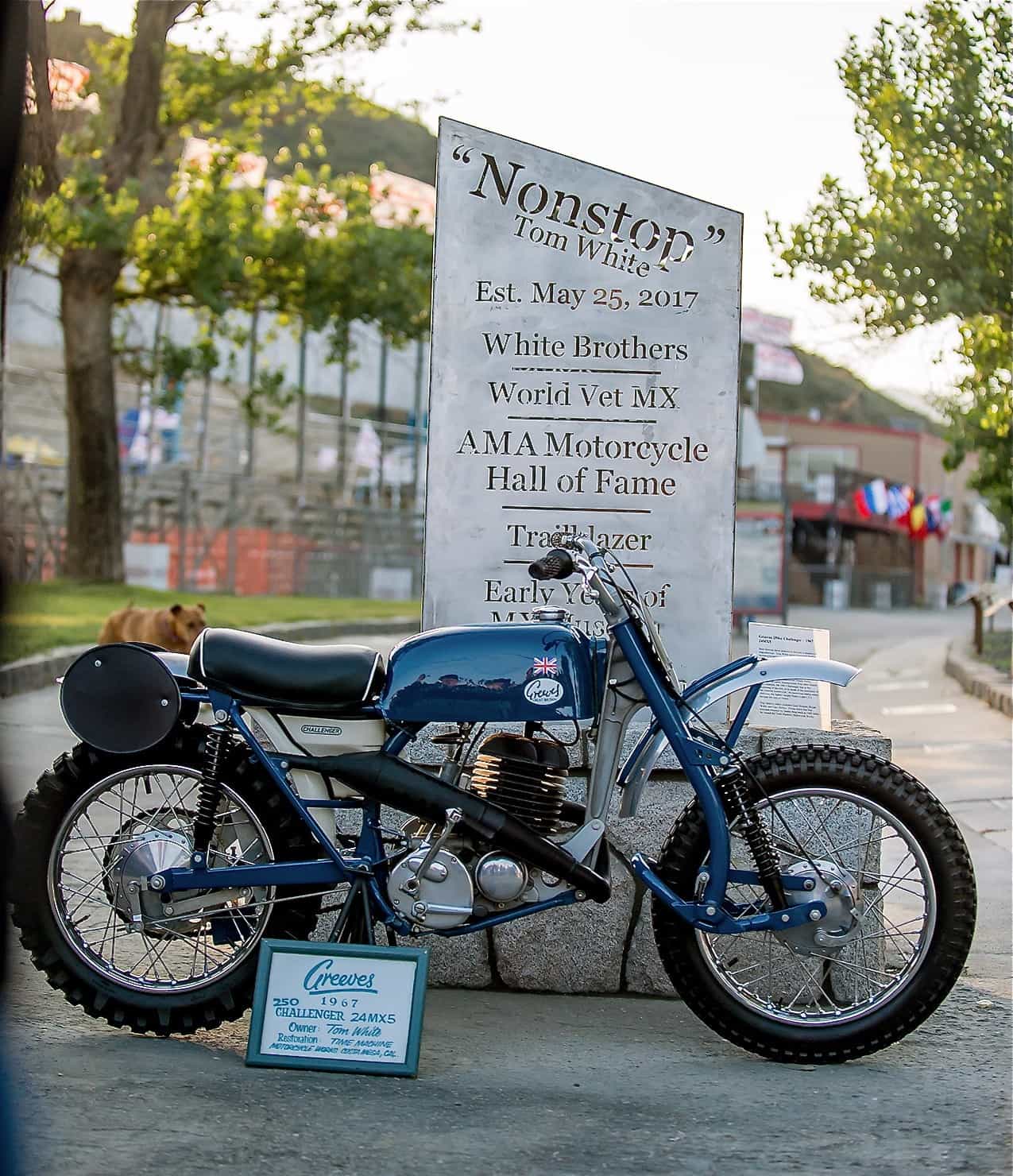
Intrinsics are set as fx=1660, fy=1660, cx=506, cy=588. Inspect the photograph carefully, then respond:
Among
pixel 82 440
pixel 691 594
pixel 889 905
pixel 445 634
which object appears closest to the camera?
pixel 445 634

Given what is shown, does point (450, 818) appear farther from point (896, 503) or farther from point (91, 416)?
point (896, 503)

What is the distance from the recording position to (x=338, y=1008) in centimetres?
373

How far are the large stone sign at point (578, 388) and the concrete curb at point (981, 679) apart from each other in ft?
33.1

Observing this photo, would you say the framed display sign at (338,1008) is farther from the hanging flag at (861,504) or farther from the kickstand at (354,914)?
the hanging flag at (861,504)

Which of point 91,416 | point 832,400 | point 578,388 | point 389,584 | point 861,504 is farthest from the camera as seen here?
point 832,400

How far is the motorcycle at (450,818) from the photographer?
12.6 ft

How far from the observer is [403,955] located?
376cm

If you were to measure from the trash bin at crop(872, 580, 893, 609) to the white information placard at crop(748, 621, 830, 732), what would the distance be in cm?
6275

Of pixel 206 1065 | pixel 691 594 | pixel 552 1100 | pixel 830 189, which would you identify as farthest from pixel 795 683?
pixel 830 189

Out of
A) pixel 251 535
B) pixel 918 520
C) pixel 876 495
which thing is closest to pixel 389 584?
pixel 251 535

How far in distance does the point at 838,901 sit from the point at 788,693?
0.86 metres

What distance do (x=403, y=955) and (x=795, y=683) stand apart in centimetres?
153

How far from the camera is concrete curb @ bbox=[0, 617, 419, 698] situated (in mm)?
12422

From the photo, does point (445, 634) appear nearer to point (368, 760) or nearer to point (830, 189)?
point (368, 760)
